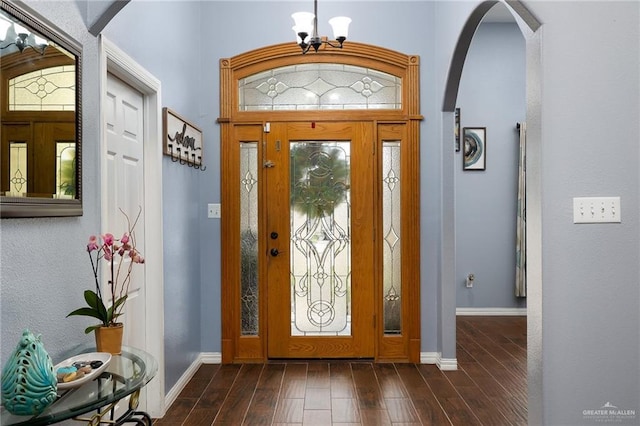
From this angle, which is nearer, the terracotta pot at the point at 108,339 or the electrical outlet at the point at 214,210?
the terracotta pot at the point at 108,339

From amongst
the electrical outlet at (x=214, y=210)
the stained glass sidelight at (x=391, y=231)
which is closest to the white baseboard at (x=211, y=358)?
the electrical outlet at (x=214, y=210)

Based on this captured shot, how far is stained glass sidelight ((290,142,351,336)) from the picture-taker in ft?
13.6

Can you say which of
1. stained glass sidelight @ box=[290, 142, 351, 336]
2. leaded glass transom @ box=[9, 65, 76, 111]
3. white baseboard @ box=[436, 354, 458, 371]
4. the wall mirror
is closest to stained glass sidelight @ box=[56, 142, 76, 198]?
the wall mirror

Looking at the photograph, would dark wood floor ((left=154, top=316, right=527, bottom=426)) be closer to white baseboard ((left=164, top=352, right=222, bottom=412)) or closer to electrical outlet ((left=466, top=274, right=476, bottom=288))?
white baseboard ((left=164, top=352, right=222, bottom=412))

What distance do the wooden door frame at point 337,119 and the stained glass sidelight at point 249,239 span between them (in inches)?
2.1

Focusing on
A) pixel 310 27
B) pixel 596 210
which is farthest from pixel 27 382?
pixel 310 27

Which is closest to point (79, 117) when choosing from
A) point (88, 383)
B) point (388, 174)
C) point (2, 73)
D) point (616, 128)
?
point (2, 73)

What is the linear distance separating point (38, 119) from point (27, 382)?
816 millimetres

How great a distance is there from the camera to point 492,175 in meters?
5.67

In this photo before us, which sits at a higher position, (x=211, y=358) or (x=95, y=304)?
(x=95, y=304)

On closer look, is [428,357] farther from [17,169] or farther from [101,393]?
[17,169]

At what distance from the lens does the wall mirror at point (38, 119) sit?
1.46 metres

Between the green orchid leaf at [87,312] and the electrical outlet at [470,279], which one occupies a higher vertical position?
the green orchid leaf at [87,312]

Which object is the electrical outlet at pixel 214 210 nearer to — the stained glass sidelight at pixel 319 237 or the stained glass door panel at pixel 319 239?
the stained glass door panel at pixel 319 239
